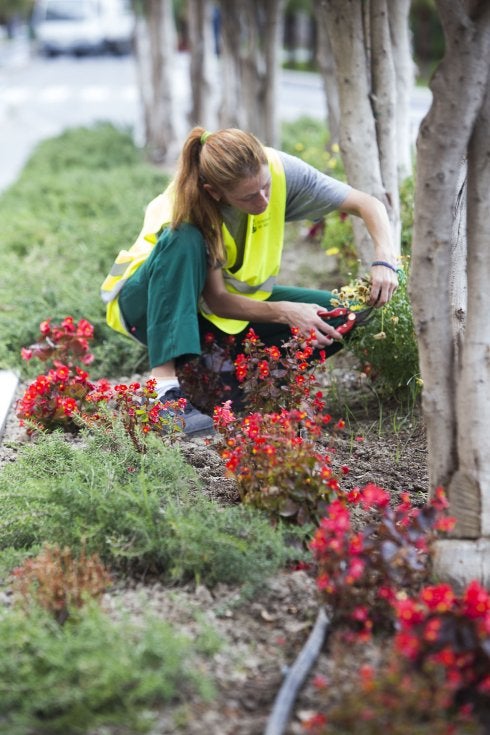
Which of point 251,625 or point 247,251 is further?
point 247,251

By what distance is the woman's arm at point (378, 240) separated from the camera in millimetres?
3805

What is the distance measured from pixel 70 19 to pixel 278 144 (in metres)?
23.6

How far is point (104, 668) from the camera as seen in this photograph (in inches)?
86.4

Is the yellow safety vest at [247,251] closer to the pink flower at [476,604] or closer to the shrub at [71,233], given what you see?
the shrub at [71,233]

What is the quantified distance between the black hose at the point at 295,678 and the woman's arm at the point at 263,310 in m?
1.58

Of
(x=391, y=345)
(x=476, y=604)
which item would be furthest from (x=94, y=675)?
(x=391, y=345)

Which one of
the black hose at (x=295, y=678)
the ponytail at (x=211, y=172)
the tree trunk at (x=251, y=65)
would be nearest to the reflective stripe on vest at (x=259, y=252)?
the ponytail at (x=211, y=172)

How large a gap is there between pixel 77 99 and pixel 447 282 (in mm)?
19851

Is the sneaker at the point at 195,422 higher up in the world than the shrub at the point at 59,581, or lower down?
lower down

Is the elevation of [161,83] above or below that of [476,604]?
above

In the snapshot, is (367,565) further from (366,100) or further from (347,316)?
(366,100)

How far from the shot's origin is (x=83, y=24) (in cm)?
3147

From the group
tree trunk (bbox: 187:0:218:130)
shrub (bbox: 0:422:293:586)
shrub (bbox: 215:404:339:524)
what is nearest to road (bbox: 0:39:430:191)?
tree trunk (bbox: 187:0:218:130)

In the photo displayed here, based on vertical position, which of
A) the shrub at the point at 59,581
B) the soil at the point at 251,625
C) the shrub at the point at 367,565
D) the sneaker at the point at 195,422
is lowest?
the sneaker at the point at 195,422
